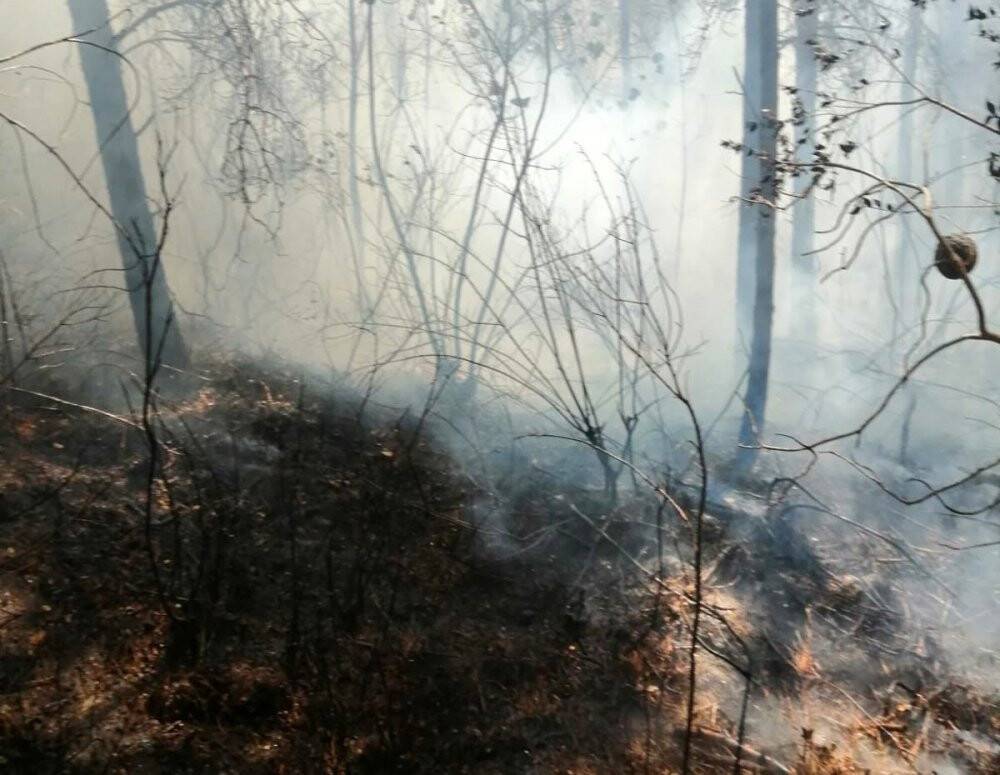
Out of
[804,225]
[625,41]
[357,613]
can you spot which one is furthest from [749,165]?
[357,613]

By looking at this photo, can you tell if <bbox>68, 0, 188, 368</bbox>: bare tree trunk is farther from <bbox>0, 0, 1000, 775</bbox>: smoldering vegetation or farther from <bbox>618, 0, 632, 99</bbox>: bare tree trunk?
<bbox>618, 0, 632, 99</bbox>: bare tree trunk

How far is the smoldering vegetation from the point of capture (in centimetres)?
390

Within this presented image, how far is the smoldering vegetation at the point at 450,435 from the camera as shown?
3.90 meters

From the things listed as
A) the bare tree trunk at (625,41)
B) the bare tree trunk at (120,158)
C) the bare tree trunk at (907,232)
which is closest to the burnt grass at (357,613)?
the bare tree trunk at (120,158)

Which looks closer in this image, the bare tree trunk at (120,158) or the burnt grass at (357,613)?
the burnt grass at (357,613)

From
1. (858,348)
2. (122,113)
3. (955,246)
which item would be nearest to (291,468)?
(122,113)

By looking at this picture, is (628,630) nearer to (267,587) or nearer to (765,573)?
(765,573)

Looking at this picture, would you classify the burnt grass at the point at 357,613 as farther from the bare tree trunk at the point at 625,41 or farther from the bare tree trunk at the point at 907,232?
the bare tree trunk at the point at 907,232

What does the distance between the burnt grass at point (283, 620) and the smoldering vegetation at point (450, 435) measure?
0.02 metres

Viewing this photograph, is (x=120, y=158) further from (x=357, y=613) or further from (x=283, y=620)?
(x=357, y=613)

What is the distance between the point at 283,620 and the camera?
4293mm

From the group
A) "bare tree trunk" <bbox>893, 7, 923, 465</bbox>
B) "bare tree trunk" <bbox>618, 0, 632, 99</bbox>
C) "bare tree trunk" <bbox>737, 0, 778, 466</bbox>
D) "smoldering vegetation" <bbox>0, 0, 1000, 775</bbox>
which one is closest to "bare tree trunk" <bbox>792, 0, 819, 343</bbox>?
"smoldering vegetation" <bbox>0, 0, 1000, 775</bbox>

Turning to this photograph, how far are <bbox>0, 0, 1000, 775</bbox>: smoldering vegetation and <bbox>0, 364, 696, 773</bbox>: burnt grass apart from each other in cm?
2

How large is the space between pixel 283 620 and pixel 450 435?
2382 mm
